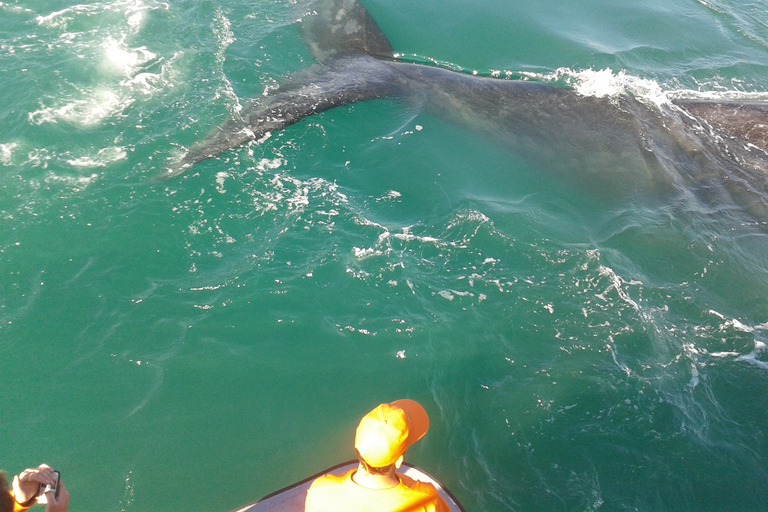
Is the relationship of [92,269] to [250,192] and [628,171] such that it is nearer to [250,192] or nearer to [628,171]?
[250,192]

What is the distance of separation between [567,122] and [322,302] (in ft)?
24.6

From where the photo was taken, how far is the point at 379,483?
347 cm

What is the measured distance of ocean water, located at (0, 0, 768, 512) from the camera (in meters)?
6.65

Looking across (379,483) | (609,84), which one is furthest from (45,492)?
(609,84)

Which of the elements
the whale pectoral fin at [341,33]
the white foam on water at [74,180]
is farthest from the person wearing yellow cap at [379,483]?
the whale pectoral fin at [341,33]

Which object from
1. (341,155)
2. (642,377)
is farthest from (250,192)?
(642,377)

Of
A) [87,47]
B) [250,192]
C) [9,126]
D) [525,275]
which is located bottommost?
A: [525,275]

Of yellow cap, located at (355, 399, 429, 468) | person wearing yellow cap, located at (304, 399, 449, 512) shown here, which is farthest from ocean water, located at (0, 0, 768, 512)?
yellow cap, located at (355, 399, 429, 468)

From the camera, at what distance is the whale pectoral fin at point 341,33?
13.4 metres

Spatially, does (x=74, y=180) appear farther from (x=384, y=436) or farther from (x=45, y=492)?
(x=384, y=436)

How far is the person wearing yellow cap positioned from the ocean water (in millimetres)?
3121

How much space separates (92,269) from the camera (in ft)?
27.1

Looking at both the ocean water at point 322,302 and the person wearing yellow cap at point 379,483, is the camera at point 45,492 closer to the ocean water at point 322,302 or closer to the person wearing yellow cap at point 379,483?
the person wearing yellow cap at point 379,483

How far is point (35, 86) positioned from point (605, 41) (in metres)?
14.9
